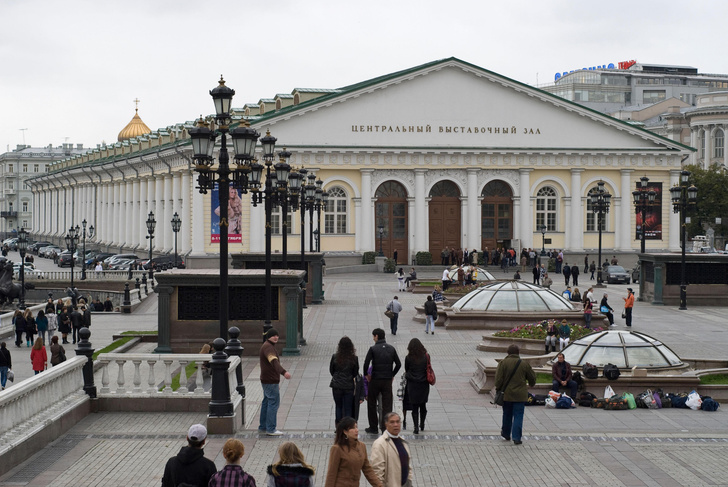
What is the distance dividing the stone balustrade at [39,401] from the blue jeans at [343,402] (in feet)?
13.8

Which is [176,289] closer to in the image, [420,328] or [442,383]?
[442,383]

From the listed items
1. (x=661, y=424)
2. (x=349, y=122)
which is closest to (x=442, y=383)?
(x=661, y=424)

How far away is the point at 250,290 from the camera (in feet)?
88.1

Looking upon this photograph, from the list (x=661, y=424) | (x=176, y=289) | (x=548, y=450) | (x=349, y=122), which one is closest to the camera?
(x=548, y=450)

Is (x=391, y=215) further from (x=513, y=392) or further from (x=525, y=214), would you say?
(x=513, y=392)

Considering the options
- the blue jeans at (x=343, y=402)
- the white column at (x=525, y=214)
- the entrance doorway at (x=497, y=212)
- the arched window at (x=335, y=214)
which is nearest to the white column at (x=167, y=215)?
the arched window at (x=335, y=214)

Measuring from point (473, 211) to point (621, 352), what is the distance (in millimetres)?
52602

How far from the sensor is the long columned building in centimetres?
7075

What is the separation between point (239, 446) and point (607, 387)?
11.3 meters

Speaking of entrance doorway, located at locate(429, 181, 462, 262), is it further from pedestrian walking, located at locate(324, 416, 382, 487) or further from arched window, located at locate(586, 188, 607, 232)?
pedestrian walking, located at locate(324, 416, 382, 487)

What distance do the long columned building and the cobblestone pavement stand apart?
48.5m

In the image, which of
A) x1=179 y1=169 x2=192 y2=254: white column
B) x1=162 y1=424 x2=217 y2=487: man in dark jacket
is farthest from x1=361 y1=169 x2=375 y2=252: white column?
x1=162 y1=424 x2=217 y2=487: man in dark jacket

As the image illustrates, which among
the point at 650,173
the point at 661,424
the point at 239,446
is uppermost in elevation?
the point at 650,173

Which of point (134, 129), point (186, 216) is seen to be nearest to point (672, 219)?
point (186, 216)
